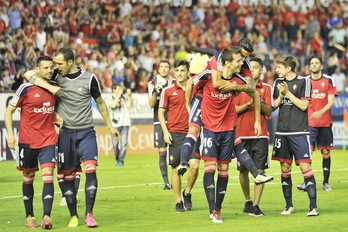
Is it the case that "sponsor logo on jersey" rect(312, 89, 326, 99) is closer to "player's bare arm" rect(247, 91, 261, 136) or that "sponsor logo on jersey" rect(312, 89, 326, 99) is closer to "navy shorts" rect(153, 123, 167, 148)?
"navy shorts" rect(153, 123, 167, 148)

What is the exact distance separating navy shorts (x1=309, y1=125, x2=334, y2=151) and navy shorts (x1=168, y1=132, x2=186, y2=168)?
13.5ft

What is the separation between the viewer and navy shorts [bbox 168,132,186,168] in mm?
16562

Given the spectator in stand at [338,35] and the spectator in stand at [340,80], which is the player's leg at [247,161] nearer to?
the spectator in stand at [340,80]

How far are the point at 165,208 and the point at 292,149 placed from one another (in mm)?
2535

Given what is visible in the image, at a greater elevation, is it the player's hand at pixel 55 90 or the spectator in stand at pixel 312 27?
the spectator in stand at pixel 312 27

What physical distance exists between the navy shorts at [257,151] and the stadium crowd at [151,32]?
630 inches

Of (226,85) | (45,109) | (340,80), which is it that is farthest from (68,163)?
(340,80)

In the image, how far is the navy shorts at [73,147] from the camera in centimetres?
1381

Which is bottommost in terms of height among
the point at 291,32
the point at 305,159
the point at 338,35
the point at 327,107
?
the point at 305,159

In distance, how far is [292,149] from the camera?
49.7 ft

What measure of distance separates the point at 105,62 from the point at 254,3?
40.1ft

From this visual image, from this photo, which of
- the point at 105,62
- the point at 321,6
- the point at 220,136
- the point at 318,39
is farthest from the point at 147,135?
the point at 220,136

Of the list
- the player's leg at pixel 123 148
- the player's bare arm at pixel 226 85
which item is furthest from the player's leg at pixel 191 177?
the player's leg at pixel 123 148

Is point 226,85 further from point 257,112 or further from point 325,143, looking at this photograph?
point 325,143
